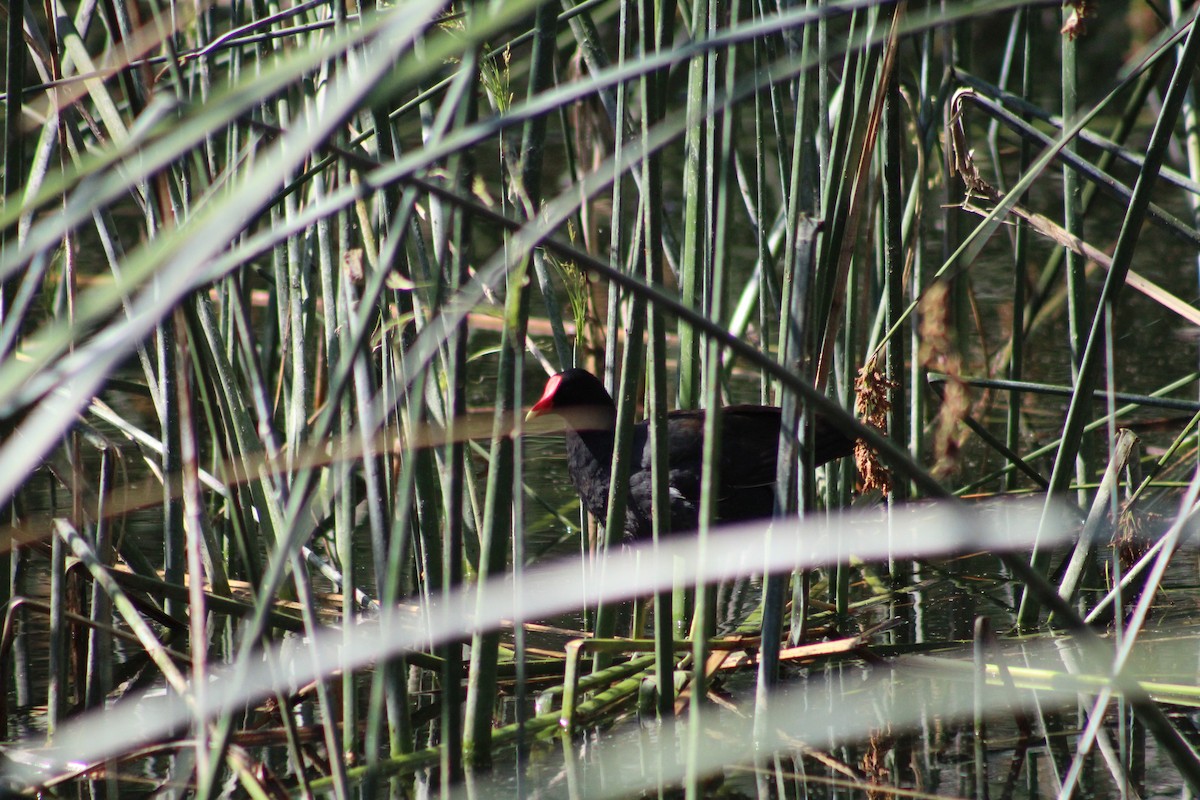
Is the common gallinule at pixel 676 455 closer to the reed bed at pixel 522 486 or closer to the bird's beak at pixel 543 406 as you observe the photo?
the bird's beak at pixel 543 406

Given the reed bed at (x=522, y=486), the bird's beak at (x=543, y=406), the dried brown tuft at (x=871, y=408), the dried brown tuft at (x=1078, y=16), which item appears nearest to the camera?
the reed bed at (x=522, y=486)

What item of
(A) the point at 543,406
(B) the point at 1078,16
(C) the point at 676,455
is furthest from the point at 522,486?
(B) the point at 1078,16

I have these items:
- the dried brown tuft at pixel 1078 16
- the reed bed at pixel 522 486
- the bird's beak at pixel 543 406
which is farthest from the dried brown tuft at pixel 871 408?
the bird's beak at pixel 543 406

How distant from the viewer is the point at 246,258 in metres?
0.81

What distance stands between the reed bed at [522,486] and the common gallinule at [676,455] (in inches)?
5.1

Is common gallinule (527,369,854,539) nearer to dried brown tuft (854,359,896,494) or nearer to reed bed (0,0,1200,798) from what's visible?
reed bed (0,0,1200,798)

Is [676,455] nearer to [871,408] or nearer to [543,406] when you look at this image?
[543,406]

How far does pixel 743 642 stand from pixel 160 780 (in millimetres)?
948

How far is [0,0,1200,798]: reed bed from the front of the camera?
1.25 meters

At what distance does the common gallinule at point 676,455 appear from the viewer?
2.61 m

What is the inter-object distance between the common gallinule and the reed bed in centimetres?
13

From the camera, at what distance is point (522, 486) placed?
7.21 feet

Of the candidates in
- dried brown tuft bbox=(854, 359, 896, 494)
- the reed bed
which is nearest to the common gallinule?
the reed bed

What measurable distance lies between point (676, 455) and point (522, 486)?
540 mm
